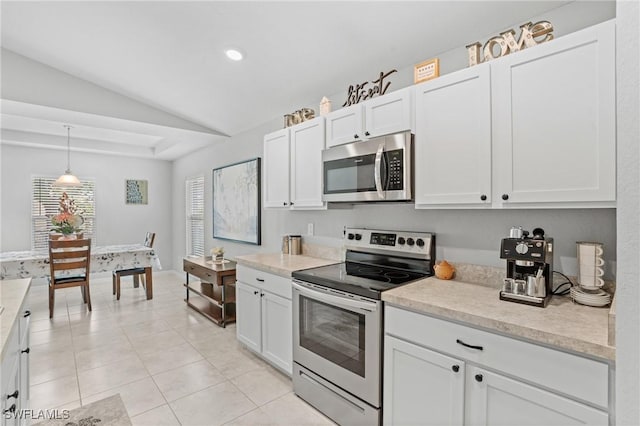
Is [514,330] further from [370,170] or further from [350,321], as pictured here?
[370,170]

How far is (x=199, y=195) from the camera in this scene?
5.89 meters

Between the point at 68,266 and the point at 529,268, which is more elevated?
the point at 529,268

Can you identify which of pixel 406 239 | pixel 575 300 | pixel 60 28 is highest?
pixel 60 28

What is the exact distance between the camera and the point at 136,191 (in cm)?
653

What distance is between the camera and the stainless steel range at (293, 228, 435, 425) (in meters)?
1.83

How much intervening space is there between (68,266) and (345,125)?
416cm

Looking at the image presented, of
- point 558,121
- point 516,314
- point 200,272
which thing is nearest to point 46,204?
point 200,272

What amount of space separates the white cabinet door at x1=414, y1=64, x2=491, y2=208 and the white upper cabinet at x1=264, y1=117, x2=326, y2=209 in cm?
93

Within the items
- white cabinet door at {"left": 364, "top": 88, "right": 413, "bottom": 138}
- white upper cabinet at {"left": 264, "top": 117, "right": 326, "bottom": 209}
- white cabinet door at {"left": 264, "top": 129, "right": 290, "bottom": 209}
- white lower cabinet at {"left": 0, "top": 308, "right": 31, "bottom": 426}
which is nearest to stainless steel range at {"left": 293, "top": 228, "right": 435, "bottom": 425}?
white upper cabinet at {"left": 264, "top": 117, "right": 326, "bottom": 209}

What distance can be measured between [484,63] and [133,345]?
152 inches

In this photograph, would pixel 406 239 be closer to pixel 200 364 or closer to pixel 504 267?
pixel 504 267

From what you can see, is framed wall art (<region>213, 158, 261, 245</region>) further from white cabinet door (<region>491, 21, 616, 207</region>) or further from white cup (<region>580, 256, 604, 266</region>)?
white cup (<region>580, 256, 604, 266</region>)

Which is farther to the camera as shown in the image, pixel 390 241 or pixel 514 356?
pixel 390 241

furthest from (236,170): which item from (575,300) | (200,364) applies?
(575,300)
